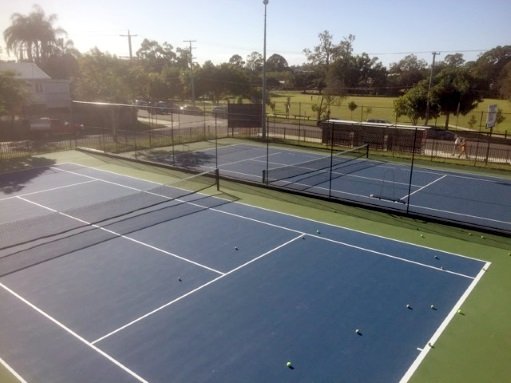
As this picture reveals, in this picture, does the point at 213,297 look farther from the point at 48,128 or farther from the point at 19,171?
the point at 48,128

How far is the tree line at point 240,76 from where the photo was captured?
43.2 metres

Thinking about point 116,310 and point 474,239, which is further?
point 474,239

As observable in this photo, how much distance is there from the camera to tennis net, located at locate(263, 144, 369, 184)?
2392 centimetres

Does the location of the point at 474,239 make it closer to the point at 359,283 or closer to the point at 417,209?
the point at 417,209

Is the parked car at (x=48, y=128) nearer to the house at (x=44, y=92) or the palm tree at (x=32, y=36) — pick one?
the house at (x=44, y=92)

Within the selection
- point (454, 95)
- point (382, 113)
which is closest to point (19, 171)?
point (454, 95)

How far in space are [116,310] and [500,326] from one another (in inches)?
366

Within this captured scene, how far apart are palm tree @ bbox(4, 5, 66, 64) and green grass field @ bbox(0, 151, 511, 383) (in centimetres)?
6591

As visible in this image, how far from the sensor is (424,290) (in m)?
12.2

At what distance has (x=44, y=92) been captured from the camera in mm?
51500

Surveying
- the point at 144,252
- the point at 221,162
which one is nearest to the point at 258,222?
the point at 144,252

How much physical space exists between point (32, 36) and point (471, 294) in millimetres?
84139

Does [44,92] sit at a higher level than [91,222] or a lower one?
higher

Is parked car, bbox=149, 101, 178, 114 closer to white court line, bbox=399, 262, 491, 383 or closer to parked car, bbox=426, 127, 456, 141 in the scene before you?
white court line, bbox=399, 262, 491, 383
